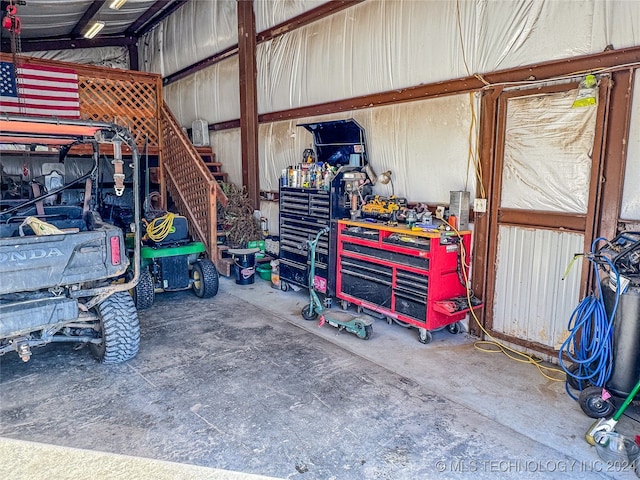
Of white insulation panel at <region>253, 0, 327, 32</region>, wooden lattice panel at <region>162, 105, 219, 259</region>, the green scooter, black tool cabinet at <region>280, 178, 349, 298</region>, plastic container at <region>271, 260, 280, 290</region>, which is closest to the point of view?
the green scooter

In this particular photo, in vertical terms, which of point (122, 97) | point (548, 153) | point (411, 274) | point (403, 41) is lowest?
point (411, 274)

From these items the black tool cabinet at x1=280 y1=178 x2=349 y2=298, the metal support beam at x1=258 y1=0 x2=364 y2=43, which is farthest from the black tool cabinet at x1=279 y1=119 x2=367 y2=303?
the metal support beam at x1=258 y1=0 x2=364 y2=43

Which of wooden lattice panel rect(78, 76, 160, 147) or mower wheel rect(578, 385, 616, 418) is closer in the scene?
mower wheel rect(578, 385, 616, 418)

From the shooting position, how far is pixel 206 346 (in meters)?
3.92

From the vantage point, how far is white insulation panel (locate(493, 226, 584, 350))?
352 cm

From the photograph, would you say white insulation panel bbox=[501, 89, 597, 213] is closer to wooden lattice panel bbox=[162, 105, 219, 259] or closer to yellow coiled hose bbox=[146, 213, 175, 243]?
yellow coiled hose bbox=[146, 213, 175, 243]

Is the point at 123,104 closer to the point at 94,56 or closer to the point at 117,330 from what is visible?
the point at 94,56

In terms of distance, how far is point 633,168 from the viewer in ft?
10.2

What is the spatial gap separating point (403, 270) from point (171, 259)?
2.75 m

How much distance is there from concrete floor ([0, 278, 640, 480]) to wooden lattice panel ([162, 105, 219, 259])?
2586 millimetres

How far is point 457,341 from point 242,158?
4.87 m

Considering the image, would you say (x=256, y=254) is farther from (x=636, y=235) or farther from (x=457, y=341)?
(x=636, y=235)

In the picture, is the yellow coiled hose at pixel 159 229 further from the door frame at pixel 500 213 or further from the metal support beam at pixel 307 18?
the door frame at pixel 500 213

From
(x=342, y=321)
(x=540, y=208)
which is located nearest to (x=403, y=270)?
(x=342, y=321)
